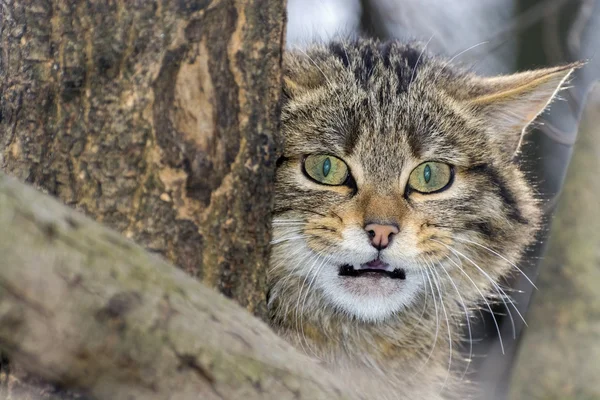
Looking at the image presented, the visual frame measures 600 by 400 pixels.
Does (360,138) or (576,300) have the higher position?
(360,138)

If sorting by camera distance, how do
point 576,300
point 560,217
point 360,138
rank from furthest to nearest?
point 360,138 < point 560,217 < point 576,300

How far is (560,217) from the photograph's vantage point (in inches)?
74.1

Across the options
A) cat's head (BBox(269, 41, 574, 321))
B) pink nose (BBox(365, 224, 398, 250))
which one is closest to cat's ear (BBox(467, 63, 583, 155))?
cat's head (BBox(269, 41, 574, 321))

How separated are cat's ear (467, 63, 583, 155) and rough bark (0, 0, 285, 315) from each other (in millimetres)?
1075

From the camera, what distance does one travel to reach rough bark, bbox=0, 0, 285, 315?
1611mm

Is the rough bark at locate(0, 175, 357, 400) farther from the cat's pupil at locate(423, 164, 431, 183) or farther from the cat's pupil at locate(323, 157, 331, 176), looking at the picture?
the cat's pupil at locate(423, 164, 431, 183)

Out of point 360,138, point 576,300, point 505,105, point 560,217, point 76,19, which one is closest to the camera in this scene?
point 76,19

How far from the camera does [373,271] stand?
89.4 inches

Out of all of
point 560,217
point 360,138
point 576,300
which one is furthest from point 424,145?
point 576,300

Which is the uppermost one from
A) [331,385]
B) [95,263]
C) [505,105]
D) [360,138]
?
[505,105]

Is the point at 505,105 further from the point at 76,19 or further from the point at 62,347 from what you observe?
the point at 62,347

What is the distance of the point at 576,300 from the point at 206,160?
95 centimetres

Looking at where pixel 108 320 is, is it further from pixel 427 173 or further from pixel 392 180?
pixel 427 173

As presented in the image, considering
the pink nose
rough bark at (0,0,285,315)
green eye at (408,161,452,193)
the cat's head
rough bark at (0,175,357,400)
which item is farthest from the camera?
green eye at (408,161,452,193)
